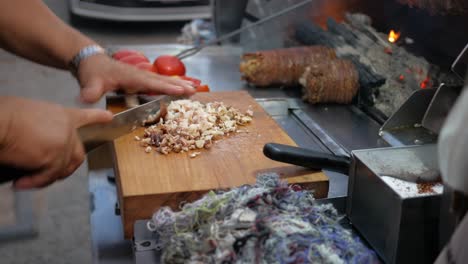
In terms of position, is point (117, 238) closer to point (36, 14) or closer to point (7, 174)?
point (7, 174)

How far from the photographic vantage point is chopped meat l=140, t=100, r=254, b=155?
98 centimetres

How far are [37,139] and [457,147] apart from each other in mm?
516

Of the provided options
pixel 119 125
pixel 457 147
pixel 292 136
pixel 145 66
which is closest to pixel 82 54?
pixel 119 125

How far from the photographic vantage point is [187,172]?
2.90 ft

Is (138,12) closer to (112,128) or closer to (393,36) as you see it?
(393,36)

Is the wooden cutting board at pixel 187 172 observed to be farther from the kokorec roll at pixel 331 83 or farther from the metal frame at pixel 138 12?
the metal frame at pixel 138 12

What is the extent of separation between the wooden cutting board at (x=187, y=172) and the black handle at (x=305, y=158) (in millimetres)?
35

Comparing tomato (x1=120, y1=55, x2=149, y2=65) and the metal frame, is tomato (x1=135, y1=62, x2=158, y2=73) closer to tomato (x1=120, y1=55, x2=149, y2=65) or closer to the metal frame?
tomato (x1=120, y1=55, x2=149, y2=65)

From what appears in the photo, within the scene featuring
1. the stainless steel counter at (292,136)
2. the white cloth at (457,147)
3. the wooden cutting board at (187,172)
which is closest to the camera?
the white cloth at (457,147)

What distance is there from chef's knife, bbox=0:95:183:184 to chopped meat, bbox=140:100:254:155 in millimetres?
23

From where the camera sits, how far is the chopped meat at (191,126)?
982mm

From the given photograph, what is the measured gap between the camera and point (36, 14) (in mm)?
1082

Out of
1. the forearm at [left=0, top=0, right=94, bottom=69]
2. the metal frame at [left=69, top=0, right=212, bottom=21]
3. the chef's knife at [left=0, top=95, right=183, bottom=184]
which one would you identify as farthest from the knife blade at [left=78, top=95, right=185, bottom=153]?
the metal frame at [left=69, top=0, right=212, bottom=21]

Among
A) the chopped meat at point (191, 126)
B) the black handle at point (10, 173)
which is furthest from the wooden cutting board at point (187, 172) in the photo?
the black handle at point (10, 173)
